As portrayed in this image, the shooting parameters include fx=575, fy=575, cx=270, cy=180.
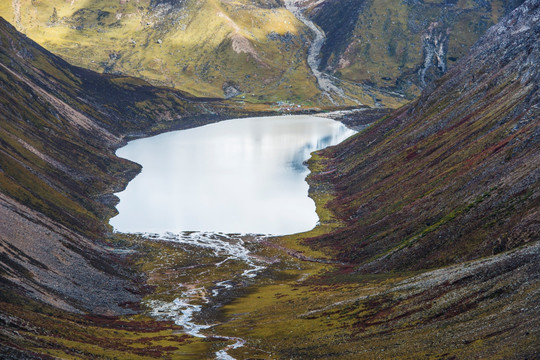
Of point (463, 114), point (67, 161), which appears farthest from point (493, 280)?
point (67, 161)

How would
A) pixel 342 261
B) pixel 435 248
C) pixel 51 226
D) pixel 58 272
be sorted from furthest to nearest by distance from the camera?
1. pixel 342 261
2. pixel 51 226
3. pixel 58 272
4. pixel 435 248

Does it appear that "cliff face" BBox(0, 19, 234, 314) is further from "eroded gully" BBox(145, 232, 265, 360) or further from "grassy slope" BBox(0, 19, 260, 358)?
"eroded gully" BBox(145, 232, 265, 360)

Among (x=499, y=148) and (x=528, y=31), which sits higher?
(x=528, y=31)

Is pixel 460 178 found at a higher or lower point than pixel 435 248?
higher

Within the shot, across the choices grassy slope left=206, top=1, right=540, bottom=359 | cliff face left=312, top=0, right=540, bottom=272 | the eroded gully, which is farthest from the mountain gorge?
the eroded gully

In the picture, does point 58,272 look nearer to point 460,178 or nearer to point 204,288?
point 204,288

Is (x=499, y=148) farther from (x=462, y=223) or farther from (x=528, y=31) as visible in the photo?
(x=528, y=31)

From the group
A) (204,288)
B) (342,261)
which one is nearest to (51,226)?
(204,288)

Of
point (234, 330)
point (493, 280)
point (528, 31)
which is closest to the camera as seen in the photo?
point (493, 280)
